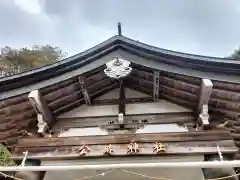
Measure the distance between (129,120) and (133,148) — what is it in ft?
3.34

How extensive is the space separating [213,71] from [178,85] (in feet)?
2.23

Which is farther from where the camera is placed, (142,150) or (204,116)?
(204,116)

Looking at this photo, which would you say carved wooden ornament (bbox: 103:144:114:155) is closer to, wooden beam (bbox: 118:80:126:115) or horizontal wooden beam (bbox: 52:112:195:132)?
horizontal wooden beam (bbox: 52:112:195:132)

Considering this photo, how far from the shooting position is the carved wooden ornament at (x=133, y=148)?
4520 millimetres

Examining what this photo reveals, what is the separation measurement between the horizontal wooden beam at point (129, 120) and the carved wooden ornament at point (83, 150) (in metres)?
0.89

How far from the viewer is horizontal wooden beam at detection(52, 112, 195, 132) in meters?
5.46

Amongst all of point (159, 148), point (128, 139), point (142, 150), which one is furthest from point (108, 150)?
point (159, 148)

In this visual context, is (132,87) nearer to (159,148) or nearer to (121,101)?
(121,101)

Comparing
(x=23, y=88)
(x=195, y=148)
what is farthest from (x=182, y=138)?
(x=23, y=88)

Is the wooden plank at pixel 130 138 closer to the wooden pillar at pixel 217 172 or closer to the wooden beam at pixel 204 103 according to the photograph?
the wooden pillar at pixel 217 172

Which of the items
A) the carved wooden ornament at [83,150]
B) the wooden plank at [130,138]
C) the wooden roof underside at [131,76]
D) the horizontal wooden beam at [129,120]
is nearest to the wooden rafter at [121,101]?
the horizontal wooden beam at [129,120]

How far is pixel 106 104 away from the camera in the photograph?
583 cm

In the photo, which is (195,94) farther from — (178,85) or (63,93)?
(63,93)

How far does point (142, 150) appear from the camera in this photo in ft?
14.9
